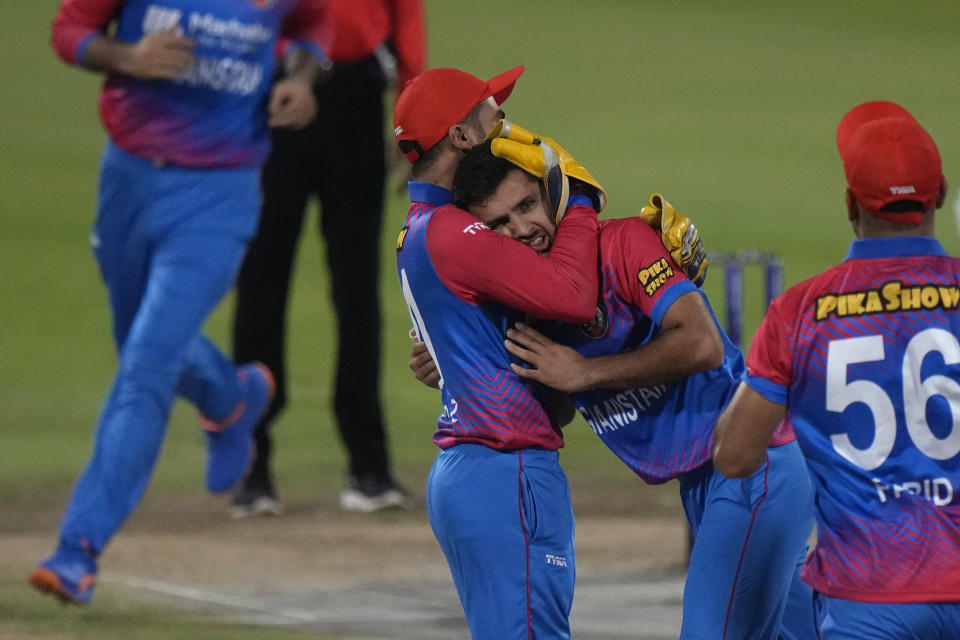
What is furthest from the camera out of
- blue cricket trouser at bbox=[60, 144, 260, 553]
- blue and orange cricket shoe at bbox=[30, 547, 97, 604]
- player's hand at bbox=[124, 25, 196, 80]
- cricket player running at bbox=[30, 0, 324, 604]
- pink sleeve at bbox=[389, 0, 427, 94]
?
pink sleeve at bbox=[389, 0, 427, 94]

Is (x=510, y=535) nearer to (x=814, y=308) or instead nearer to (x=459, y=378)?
(x=459, y=378)

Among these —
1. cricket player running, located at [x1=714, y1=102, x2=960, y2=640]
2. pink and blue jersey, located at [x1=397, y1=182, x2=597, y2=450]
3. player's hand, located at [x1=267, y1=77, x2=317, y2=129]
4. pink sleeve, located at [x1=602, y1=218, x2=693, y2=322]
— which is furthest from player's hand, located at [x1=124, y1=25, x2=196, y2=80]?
cricket player running, located at [x1=714, y1=102, x2=960, y2=640]

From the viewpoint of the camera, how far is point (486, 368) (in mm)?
4406

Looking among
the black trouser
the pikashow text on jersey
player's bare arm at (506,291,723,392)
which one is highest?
the pikashow text on jersey

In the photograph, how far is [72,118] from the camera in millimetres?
23594

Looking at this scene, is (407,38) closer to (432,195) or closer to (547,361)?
(432,195)

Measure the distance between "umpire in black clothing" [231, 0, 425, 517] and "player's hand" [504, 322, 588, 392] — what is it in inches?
175

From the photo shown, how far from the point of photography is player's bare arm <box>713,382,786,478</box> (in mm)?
3881

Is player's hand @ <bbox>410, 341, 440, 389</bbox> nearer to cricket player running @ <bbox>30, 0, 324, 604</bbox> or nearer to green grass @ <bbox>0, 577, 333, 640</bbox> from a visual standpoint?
green grass @ <bbox>0, 577, 333, 640</bbox>

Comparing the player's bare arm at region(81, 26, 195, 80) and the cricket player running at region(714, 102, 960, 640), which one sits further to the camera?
the player's bare arm at region(81, 26, 195, 80)

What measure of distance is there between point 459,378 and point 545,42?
84.7ft

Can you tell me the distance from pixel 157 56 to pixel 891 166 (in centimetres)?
390

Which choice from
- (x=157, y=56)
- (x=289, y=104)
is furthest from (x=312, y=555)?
(x=157, y=56)

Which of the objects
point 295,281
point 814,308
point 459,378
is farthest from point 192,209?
point 295,281
